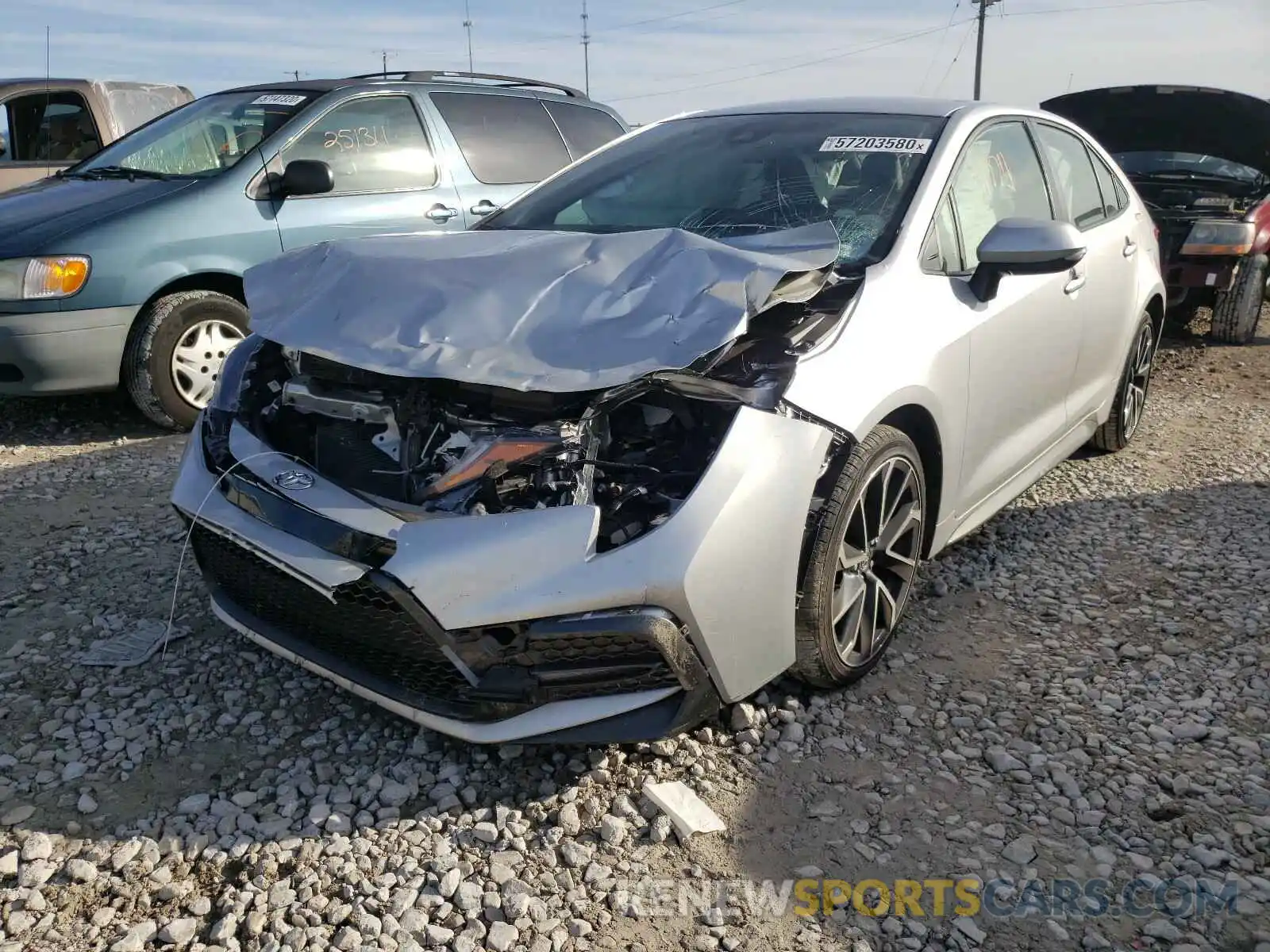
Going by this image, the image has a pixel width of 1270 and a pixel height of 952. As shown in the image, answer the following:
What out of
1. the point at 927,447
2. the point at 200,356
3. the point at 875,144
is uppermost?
the point at 875,144

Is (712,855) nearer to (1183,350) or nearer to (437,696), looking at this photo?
(437,696)

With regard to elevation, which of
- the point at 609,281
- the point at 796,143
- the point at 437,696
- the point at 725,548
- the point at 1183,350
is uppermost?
the point at 796,143

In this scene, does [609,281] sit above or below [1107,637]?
above

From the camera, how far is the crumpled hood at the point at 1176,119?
7.54 metres

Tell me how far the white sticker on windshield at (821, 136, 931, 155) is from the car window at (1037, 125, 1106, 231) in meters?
0.99

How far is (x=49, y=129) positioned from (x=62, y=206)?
152 inches

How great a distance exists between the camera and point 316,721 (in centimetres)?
283

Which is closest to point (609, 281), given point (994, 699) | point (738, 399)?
point (738, 399)

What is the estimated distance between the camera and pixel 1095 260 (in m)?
4.21

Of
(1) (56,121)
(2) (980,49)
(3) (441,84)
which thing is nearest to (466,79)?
(3) (441,84)

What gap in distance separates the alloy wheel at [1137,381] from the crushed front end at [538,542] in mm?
2968

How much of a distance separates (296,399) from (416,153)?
368cm

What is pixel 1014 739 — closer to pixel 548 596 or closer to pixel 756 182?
pixel 548 596

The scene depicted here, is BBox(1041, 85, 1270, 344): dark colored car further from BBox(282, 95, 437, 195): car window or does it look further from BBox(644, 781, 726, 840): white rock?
BBox(644, 781, 726, 840): white rock
